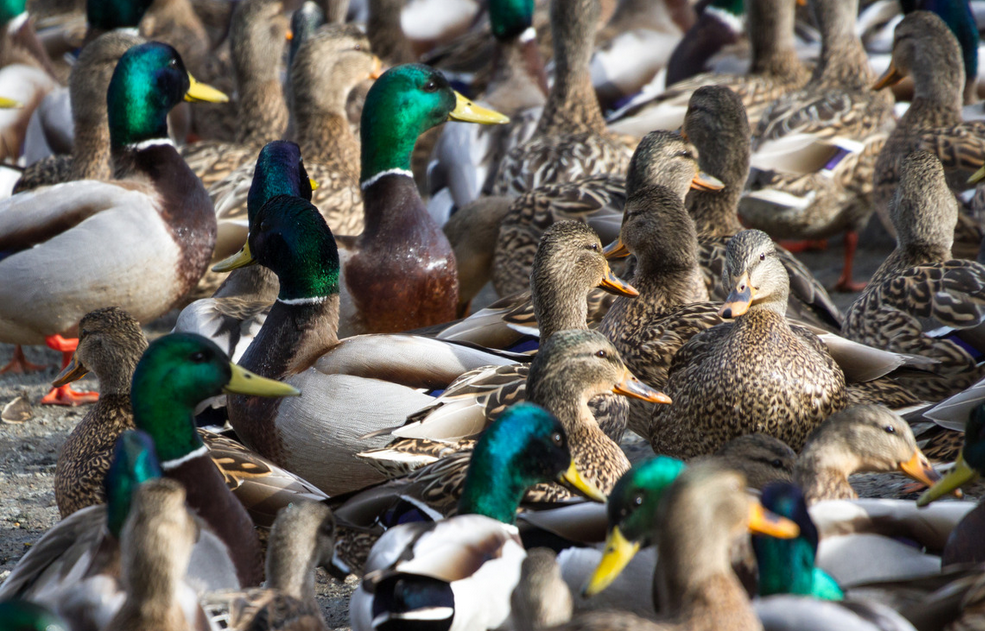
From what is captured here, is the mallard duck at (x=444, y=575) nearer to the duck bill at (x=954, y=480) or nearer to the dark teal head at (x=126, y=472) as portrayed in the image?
the dark teal head at (x=126, y=472)

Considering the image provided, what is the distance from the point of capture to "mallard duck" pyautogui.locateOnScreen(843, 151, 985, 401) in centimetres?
459

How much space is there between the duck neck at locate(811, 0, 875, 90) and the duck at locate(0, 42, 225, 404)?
3984 mm

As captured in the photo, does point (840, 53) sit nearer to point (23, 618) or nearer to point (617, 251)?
point (617, 251)

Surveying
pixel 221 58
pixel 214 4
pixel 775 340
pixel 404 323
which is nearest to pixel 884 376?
pixel 775 340

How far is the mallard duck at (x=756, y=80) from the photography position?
7.79 meters

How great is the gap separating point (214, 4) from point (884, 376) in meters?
8.68

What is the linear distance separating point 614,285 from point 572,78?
315cm

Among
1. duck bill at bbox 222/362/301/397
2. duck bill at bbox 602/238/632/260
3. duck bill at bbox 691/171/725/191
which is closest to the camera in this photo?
duck bill at bbox 222/362/301/397

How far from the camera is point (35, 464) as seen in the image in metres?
4.93

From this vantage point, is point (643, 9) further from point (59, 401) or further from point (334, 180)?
point (59, 401)

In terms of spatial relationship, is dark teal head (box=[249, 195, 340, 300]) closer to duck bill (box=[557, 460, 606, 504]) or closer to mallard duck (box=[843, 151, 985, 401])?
duck bill (box=[557, 460, 606, 504])

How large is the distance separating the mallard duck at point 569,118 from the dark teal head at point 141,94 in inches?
Result: 76.7

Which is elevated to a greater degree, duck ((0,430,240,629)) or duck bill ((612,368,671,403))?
duck ((0,430,240,629))

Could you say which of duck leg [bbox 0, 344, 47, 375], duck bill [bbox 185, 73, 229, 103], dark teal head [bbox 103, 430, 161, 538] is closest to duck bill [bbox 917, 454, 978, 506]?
dark teal head [bbox 103, 430, 161, 538]
